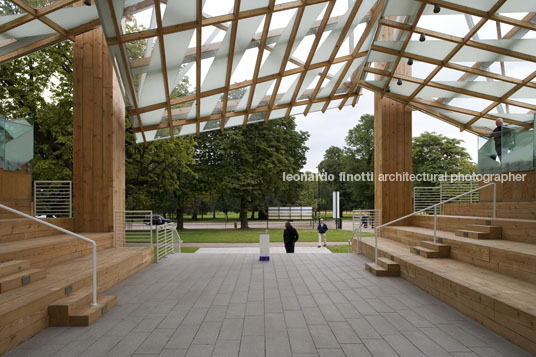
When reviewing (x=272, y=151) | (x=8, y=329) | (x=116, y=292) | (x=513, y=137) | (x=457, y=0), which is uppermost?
(x=457, y=0)

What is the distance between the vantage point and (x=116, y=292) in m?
6.16

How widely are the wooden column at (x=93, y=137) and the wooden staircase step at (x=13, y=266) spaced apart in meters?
3.80

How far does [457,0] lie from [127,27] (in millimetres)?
7479

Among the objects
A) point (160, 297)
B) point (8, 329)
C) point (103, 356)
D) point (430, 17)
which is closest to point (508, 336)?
point (103, 356)

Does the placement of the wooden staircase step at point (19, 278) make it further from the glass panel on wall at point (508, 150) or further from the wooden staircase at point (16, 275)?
the glass panel on wall at point (508, 150)

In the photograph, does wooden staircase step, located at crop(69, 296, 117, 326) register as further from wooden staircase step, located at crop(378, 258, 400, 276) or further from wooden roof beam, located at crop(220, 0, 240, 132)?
wooden roof beam, located at crop(220, 0, 240, 132)

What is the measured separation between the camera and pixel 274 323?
14.7 feet

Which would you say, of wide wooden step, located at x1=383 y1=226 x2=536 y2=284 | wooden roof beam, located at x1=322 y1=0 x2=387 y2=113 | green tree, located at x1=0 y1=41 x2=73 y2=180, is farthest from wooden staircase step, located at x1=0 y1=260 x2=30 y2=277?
green tree, located at x1=0 y1=41 x2=73 y2=180

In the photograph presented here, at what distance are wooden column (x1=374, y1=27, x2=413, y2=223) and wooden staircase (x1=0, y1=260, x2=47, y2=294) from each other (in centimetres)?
1057

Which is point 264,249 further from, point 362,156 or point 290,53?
point 362,156

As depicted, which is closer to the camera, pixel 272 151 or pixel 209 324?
pixel 209 324

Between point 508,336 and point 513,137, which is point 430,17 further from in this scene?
point 508,336

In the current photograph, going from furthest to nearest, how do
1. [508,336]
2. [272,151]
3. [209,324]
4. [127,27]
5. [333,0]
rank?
[272,151], [333,0], [127,27], [209,324], [508,336]

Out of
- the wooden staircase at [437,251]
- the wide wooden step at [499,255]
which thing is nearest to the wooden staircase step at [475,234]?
the wide wooden step at [499,255]
